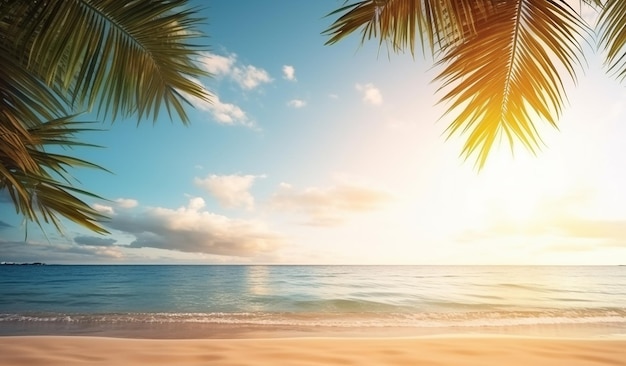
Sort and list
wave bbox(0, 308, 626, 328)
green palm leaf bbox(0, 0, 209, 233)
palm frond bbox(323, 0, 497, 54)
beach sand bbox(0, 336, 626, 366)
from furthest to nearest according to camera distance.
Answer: wave bbox(0, 308, 626, 328) < beach sand bbox(0, 336, 626, 366) < palm frond bbox(323, 0, 497, 54) < green palm leaf bbox(0, 0, 209, 233)

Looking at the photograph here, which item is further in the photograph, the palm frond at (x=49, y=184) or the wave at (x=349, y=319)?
the wave at (x=349, y=319)

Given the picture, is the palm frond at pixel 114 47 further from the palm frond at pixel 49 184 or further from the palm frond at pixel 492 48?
the palm frond at pixel 492 48

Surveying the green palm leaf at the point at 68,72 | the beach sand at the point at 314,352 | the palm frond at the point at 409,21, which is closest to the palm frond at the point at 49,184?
the green palm leaf at the point at 68,72

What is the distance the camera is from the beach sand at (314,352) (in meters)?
3.56

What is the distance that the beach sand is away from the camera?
140 inches

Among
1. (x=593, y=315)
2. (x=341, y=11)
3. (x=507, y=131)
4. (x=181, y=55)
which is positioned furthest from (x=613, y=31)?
(x=593, y=315)

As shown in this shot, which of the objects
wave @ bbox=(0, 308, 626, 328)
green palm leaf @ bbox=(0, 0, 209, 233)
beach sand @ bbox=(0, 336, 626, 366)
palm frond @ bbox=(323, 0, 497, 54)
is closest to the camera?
green palm leaf @ bbox=(0, 0, 209, 233)

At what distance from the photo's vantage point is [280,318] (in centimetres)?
902

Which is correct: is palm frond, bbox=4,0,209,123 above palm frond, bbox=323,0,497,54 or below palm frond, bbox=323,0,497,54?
below

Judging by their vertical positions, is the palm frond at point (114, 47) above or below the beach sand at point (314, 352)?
above

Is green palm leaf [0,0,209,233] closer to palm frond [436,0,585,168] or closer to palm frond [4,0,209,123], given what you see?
palm frond [4,0,209,123]

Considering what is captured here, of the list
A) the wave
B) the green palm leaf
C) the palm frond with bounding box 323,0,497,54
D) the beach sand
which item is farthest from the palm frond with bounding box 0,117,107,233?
the wave

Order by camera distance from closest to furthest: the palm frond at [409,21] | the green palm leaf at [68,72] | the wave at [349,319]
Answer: the green palm leaf at [68,72]
the palm frond at [409,21]
the wave at [349,319]

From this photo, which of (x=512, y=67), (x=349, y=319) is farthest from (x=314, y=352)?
(x=349, y=319)
